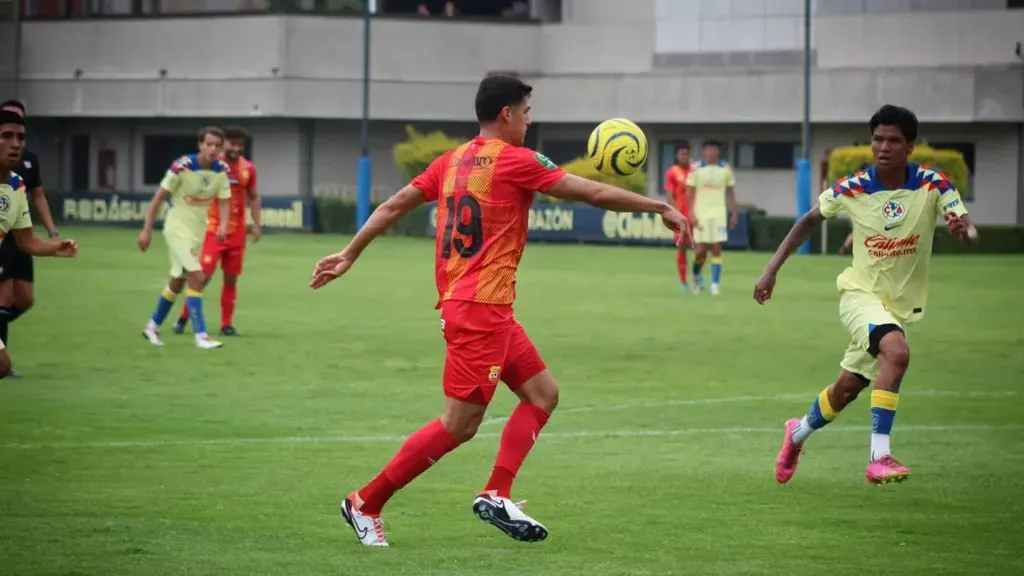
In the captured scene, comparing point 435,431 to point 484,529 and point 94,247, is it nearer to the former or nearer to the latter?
point 484,529

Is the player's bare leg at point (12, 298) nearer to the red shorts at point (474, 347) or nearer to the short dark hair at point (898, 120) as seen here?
the red shorts at point (474, 347)

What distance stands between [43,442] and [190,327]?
30.2 feet

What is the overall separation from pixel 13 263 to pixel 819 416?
7686mm

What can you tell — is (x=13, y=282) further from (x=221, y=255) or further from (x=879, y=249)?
(x=879, y=249)

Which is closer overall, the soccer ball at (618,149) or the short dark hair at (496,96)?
the short dark hair at (496,96)

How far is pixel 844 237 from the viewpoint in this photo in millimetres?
40125

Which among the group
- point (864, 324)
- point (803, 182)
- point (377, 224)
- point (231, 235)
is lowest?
point (864, 324)

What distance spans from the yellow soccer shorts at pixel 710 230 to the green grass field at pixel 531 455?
3.34 metres

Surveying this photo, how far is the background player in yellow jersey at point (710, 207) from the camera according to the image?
27656 millimetres

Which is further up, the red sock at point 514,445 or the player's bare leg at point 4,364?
the player's bare leg at point 4,364

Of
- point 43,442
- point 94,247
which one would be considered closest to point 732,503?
point 43,442

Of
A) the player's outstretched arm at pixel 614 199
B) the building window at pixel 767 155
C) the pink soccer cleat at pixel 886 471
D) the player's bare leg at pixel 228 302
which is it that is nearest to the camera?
the player's outstretched arm at pixel 614 199

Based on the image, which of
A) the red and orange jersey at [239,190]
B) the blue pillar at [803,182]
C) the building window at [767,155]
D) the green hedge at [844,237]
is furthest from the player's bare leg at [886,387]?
the building window at [767,155]

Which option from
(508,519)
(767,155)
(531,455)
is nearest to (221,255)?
(531,455)
